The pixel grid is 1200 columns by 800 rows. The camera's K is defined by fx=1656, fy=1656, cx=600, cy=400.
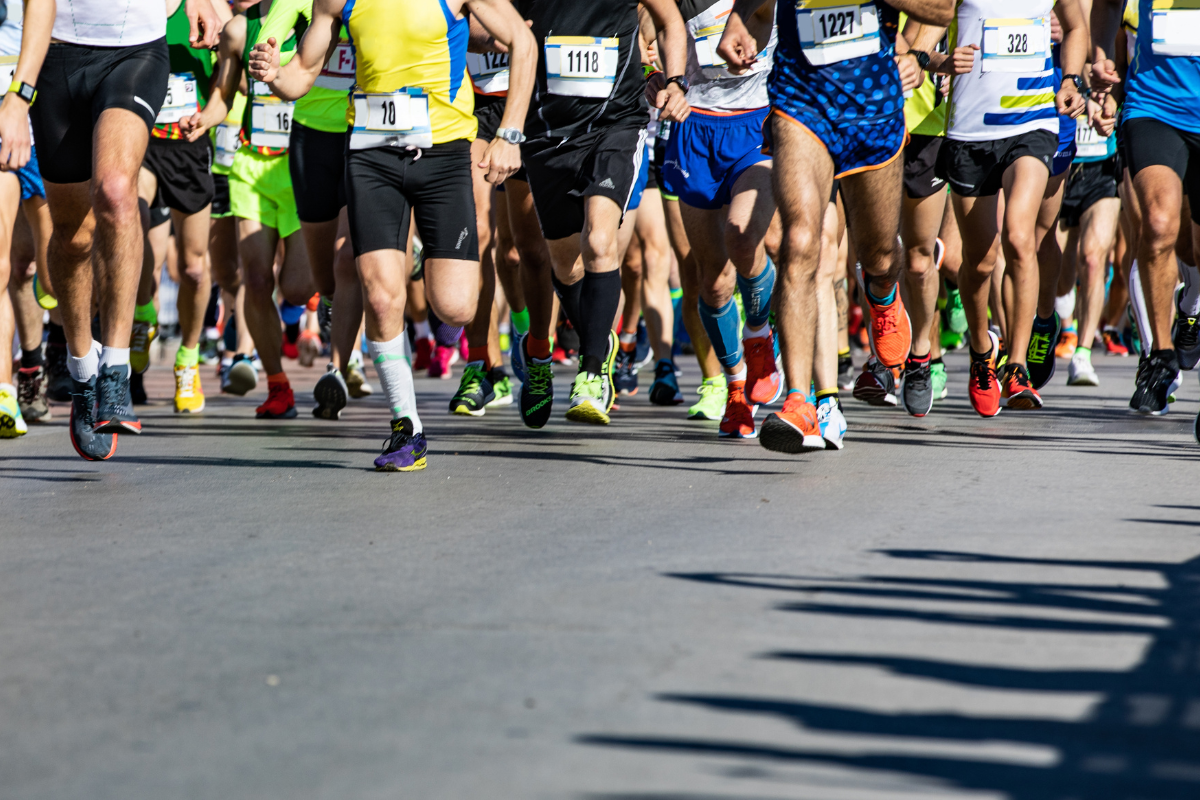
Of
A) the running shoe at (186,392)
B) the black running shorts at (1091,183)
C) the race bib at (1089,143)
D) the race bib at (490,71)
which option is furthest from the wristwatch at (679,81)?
the race bib at (1089,143)

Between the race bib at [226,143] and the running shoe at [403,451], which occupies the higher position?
the race bib at [226,143]

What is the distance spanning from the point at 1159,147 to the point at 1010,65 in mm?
1176

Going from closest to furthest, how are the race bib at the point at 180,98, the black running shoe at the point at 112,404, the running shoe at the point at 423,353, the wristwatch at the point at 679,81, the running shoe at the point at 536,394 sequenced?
the black running shoe at the point at 112,404 → the wristwatch at the point at 679,81 → the running shoe at the point at 536,394 → the race bib at the point at 180,98 → the running shoe at the point at 423,353

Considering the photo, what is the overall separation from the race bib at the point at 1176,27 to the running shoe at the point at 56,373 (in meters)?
6.21

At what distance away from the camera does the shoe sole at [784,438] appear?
18.2 feet

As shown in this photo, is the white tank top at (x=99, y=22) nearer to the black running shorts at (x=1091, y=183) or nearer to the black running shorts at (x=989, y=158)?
the black running shorts at (x=989, y=158)

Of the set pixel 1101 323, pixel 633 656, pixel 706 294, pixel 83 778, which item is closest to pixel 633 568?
pixel 633 656

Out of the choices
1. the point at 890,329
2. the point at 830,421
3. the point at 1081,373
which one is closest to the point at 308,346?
the point at 1081,373

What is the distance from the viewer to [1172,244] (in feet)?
24.3

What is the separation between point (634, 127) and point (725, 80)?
46 centimetres

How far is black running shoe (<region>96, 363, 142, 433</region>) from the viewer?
19.7 ft

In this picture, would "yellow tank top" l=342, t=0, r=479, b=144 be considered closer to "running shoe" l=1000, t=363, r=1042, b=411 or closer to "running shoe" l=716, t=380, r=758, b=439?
"running shoe" l=716, t=380, r=758, b=439

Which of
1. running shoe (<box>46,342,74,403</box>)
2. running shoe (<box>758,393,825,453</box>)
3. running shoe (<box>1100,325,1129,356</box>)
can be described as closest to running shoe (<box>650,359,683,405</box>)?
running shoe (<box>46,342,74,403</box>)

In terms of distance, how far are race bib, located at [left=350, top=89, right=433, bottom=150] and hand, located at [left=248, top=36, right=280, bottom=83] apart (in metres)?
0.36
